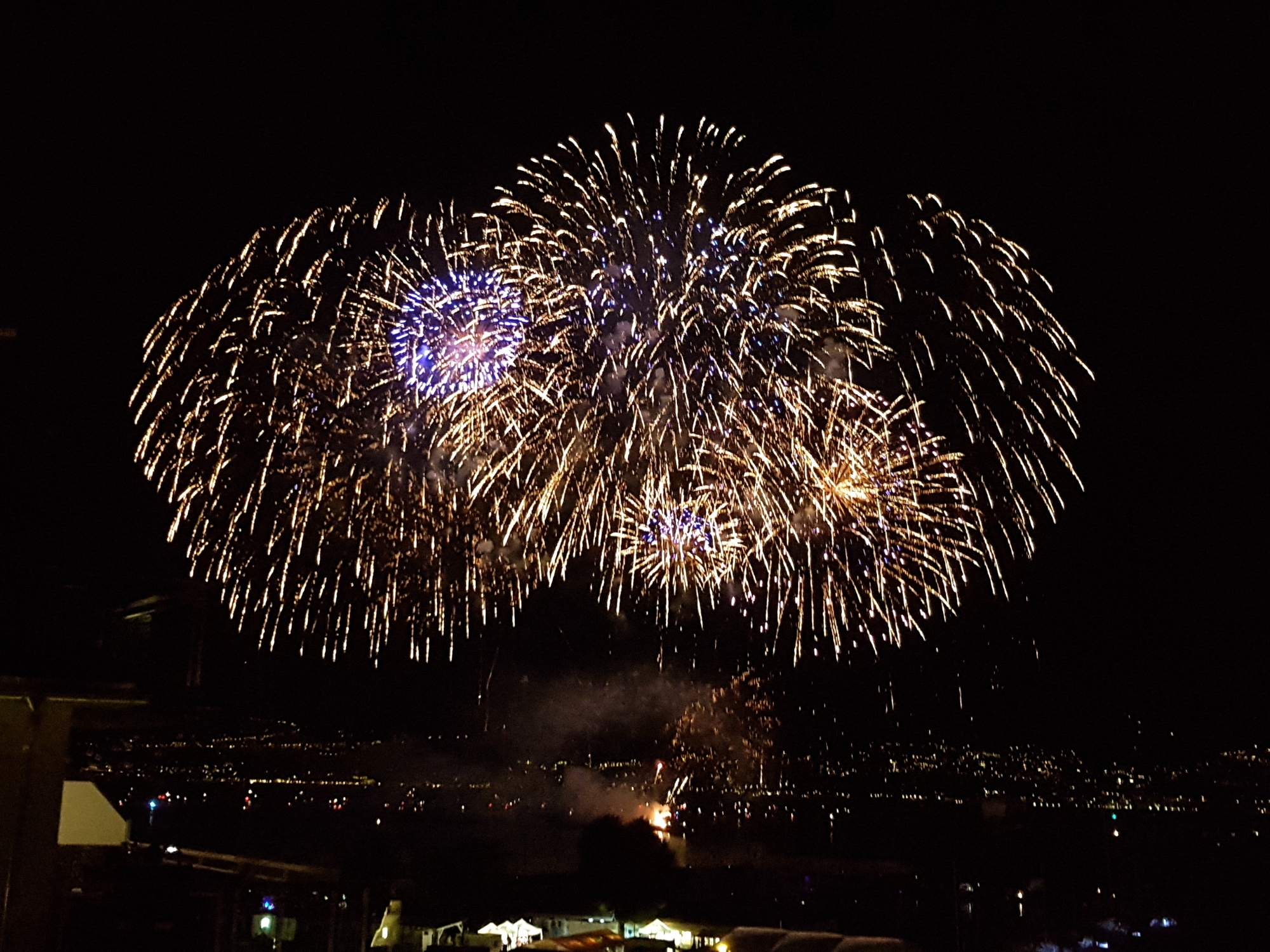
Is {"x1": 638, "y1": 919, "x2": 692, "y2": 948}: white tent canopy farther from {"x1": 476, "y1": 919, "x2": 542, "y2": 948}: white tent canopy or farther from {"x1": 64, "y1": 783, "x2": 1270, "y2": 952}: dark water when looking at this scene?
{"x1": 476, "y1": 919, "x2": 542, "y2": 948}: white tent canopy

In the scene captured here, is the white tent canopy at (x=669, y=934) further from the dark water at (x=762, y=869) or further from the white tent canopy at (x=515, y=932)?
the white tent canopy at (x=515, y=932)

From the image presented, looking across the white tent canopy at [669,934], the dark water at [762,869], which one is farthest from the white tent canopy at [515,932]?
the white tent canopy at [669,934]

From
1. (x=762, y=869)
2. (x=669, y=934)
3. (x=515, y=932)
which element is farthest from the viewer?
(x=762, y=869)

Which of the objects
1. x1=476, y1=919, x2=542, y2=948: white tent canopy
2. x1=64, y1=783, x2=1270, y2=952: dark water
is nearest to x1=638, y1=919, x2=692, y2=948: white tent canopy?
x1=64, y1=783, x2=1270, y2=952: dark water

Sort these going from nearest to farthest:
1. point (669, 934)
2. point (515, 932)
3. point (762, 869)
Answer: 1. point (515, 932)
2. point (669, 934)
3. point (762, 869)

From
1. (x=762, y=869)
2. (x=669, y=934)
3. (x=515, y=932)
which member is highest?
(x=762, y=869)

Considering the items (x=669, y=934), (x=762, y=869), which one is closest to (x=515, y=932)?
(x=669, y=934)

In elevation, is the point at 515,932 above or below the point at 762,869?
below

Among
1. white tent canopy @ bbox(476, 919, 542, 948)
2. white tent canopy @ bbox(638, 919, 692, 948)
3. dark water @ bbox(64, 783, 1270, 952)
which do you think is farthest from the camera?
white tent canopy @ bbox(638, 919, 692, 948)

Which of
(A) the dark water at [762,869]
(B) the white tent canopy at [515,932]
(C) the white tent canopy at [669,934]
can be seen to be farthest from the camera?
(C) the white tent canopy at [669,934]

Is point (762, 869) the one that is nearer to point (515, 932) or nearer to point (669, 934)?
point (669, 934)
